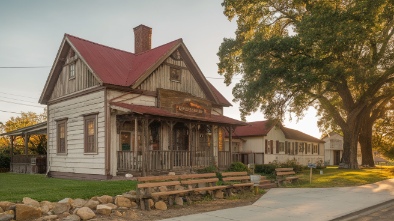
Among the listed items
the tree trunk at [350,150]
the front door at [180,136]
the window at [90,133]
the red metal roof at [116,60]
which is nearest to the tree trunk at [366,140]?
the tree trunk at [350,150]

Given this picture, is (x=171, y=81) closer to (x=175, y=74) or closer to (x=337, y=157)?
(x=175, y=74)

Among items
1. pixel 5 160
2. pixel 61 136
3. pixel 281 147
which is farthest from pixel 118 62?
pixel 281 147

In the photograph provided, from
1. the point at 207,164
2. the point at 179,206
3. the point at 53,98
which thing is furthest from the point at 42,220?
the point at 53,98

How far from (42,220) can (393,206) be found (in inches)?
424

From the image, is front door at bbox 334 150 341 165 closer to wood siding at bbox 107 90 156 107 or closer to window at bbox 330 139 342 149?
window at bbox 330 139 342 149

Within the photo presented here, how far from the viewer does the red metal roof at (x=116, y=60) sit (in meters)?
19.1

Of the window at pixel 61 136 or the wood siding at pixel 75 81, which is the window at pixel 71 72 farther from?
the window at pixel 61 136

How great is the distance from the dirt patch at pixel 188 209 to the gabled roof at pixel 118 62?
8833 millimetres

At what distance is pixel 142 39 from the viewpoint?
2525cm

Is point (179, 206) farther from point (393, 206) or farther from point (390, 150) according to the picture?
point (390, 150)

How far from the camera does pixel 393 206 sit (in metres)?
12.2

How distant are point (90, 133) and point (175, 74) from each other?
6.10 m

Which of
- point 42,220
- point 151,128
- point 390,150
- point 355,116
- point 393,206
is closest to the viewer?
point 42,220

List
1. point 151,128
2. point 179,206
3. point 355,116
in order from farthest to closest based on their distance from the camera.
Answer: point 355,116 → point 151,128 → point 179,206
